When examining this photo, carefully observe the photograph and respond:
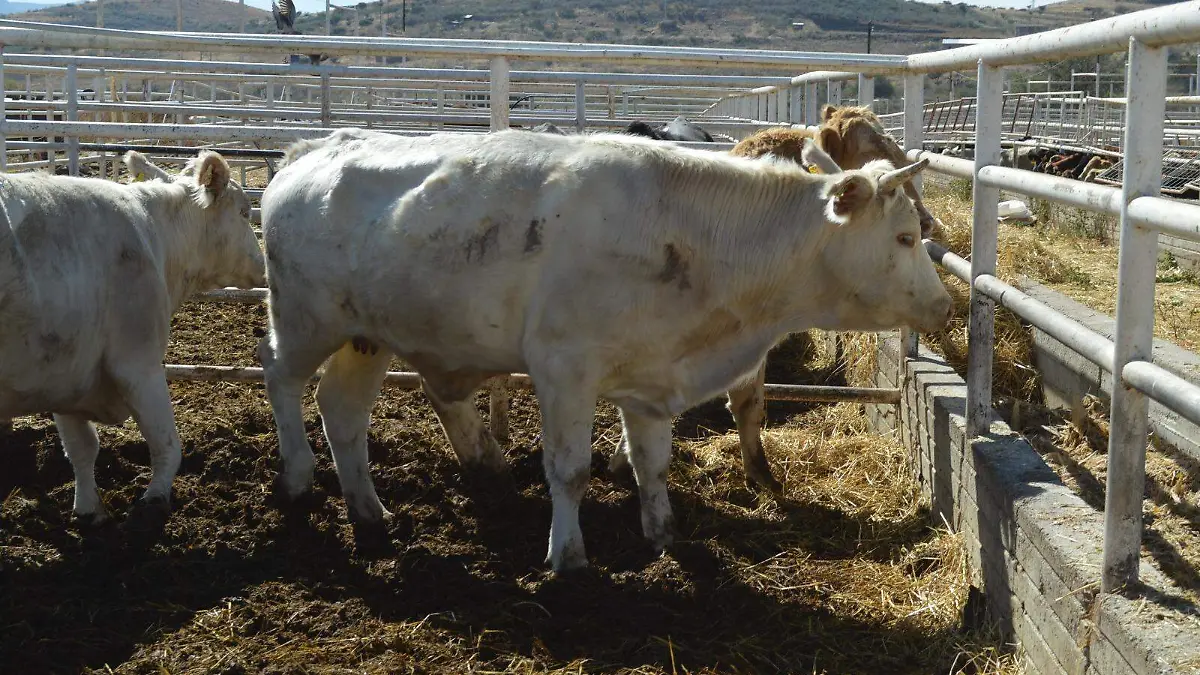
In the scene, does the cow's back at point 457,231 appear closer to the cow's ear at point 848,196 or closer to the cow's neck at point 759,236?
the cow's neck at point 759,236

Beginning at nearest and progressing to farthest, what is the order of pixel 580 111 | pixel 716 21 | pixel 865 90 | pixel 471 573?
pixel 471 573 < pixel 865 90 < pixel 580 111 < pixel 716 21

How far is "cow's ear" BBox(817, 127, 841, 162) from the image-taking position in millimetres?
6539

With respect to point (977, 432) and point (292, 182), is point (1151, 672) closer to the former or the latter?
point (977, 432)

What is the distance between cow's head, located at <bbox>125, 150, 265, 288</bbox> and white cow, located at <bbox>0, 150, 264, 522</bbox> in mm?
90

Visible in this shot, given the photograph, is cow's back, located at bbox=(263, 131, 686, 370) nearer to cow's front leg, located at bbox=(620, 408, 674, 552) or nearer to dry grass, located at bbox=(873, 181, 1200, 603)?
cow's front leg, located at bbox=(620, 408, 674, 552)

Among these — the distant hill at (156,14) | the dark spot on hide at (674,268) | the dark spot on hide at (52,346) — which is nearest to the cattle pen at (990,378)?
the dark spot on hide at (52,346)

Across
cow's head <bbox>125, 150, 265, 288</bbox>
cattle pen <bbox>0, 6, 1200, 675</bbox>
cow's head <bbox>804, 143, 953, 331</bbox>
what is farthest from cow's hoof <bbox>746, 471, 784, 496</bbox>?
cow's head <bbox>125, 150, 265, 288</bbox>

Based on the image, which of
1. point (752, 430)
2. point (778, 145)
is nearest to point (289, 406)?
point (752, 430)

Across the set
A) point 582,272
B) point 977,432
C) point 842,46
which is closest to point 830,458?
point 977,432

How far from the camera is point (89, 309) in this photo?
5246 mm

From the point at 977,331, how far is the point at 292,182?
3.11m

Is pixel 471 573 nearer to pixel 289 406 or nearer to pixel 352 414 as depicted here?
pixel 352 414

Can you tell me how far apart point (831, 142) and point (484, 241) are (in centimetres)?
245

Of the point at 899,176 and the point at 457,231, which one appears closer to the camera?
the point at 899,176
